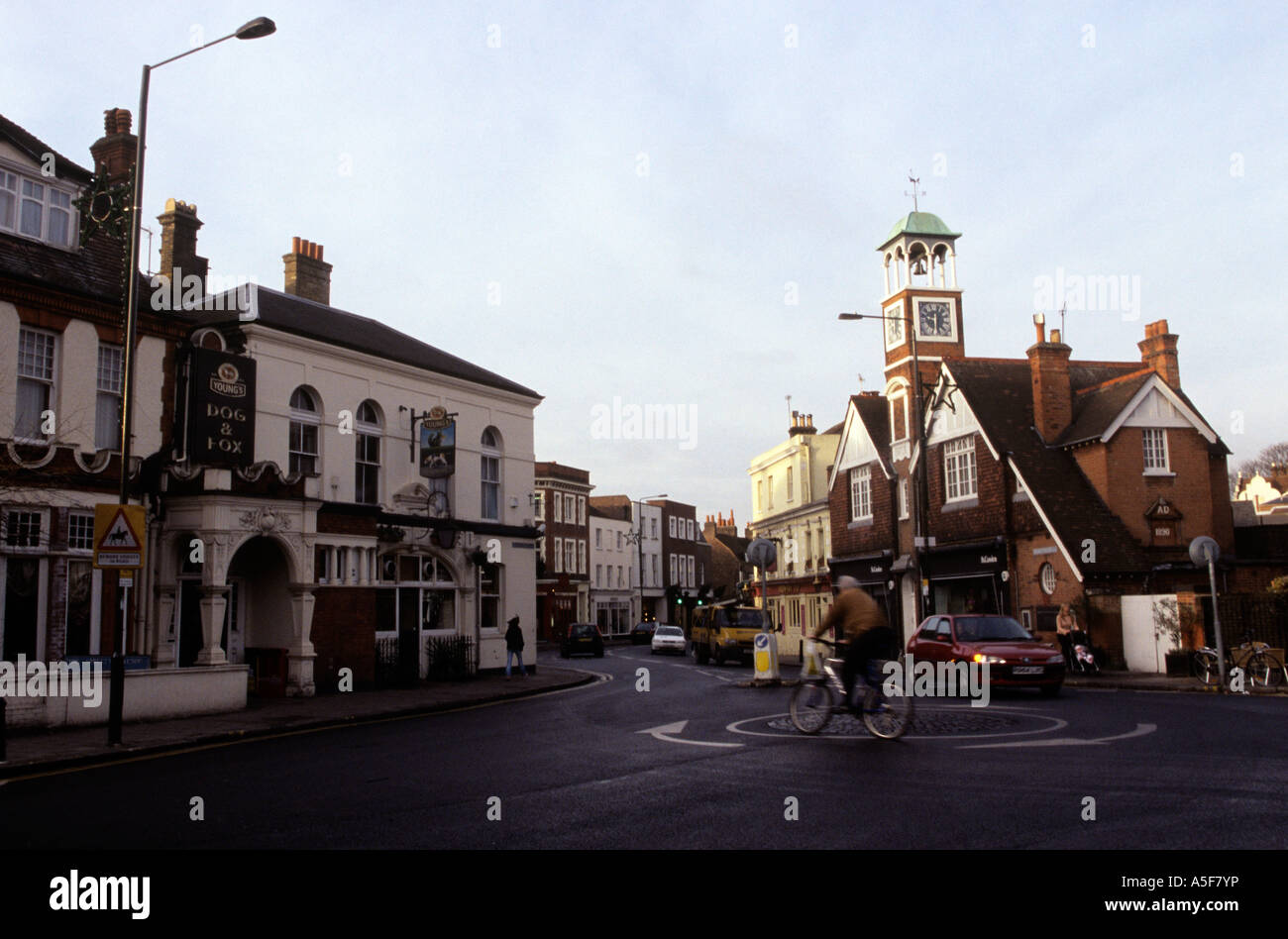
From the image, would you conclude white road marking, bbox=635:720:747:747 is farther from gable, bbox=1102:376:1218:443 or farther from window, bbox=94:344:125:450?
gable, bbox=1102:376:1218:443

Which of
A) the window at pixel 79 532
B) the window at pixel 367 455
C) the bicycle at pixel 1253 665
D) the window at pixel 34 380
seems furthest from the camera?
the window at pixel 367 455

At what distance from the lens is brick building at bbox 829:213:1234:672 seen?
28.5 m

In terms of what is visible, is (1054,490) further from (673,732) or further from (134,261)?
(134,261)

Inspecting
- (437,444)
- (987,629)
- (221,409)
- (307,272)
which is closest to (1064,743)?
(987,629)

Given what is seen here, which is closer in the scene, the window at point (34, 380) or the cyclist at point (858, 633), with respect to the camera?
the cyclist at point (858, 633)

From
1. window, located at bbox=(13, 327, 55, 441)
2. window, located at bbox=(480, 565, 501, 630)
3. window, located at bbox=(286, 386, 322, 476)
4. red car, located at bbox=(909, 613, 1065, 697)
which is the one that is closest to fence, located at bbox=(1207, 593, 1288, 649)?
red car, located at bbox=(909, 613, 1065, 697)

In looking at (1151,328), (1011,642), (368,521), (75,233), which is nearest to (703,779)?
(1011,642)

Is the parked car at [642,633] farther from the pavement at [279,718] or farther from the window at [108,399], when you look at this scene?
the window at [108,399]

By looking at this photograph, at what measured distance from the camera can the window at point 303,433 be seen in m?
24.0

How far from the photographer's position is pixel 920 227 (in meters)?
41.2

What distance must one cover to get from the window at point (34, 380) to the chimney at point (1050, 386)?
89.0 ft

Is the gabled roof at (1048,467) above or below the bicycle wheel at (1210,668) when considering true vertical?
above

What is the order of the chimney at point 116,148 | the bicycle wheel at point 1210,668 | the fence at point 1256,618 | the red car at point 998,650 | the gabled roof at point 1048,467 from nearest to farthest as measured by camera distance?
the red car at point 998,650, the bicycle wheel at point 1210,668, the chimney at point 116,148, the fence at point 1256,618, the gabled roof at point 1048,467

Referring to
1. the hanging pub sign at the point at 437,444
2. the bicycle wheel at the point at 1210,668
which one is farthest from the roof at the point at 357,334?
the bicycle wheel at the point at 1210,668
